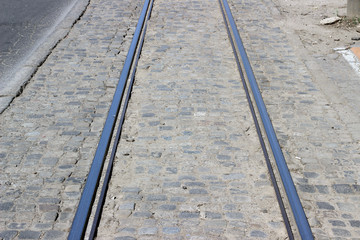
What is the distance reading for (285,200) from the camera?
4.20m

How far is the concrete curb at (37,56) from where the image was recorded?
6.33 meters

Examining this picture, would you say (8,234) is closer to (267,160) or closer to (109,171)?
(109,171)

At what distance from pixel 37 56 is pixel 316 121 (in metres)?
4.77

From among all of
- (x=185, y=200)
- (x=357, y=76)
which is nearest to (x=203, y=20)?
(x=357, y=76)

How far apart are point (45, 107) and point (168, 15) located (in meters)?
4.63

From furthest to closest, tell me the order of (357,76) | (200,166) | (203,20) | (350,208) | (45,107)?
(203,20), (357,76), (45,107), (200,166), (350,208)

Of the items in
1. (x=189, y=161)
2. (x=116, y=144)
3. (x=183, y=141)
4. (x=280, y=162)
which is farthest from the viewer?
(x=183, y=141)

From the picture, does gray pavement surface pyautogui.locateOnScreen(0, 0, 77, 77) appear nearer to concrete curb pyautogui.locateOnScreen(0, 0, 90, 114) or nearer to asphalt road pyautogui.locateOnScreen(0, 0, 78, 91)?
asphalt road pyautogui.locateOnScreen(0, 0, 78, 91)

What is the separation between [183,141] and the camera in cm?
518

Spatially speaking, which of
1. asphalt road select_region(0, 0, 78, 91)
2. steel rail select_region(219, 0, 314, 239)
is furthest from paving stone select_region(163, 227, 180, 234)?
asphalt road select_region(0, 0, 78, 91)

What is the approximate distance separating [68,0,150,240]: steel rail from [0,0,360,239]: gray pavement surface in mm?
95

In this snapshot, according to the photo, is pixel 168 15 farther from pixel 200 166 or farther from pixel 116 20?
pixel 200 166

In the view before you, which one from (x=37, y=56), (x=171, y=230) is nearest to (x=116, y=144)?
(x=171, y=230)

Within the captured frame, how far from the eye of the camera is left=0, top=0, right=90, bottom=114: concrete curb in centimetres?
633
